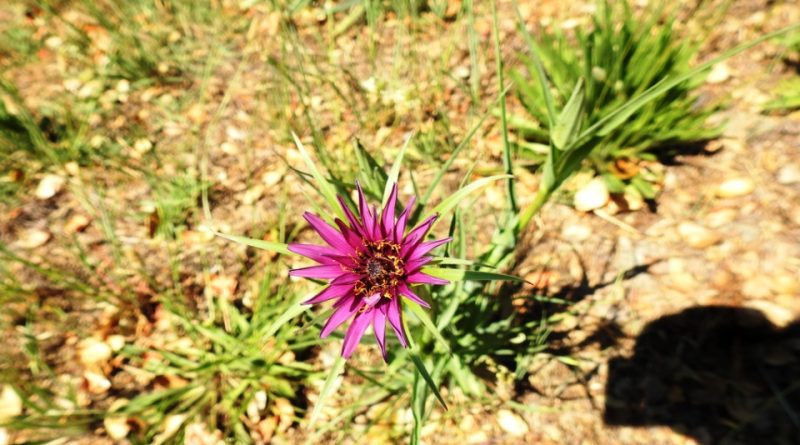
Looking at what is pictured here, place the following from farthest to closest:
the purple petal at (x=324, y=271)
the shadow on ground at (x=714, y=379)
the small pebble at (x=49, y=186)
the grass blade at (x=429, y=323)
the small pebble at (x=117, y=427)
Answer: the small pebble at (x=49, y=186) < the small pebble at (x=117, y=427) < the shadow on ground at (x=714, y=379) < the purple petal at (x=324, y=271) < the grass blade at (x=429, y=323)

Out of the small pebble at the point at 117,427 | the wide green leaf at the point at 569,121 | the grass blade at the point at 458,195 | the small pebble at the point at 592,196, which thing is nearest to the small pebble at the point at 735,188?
the small pebble at the point at 592,196

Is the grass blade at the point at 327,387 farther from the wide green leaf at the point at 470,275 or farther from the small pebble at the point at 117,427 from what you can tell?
the small pebble at the point at 117,427

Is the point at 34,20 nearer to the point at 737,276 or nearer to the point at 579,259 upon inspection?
the point at 579,259

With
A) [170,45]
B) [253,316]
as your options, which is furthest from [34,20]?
[253,316]

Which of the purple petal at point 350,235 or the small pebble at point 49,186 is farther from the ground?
the small pebble at point 49,186

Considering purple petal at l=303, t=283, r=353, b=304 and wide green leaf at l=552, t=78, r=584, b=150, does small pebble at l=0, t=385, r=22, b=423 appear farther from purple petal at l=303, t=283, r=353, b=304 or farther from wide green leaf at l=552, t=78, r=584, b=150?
wide green leaf at l=552, t=78, r=584, b=150

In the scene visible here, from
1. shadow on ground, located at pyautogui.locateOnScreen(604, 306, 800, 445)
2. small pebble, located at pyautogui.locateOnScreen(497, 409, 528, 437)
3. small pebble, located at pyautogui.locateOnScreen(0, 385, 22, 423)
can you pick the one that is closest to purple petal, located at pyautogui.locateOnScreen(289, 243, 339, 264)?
small pebble, located at pyautogui.locateOnScreen(497, 409, 528, 437)
